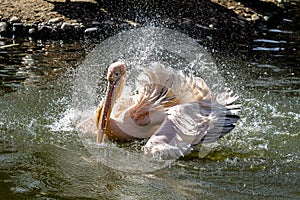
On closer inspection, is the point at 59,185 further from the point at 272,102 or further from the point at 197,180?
the point at 272,102

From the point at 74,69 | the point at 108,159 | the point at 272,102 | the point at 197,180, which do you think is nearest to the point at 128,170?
the point at 108,159

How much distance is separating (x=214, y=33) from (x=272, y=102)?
3.24 metres

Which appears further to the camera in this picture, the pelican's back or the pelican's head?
the pelican's back

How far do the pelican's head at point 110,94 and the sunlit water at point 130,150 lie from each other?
9.0 inches

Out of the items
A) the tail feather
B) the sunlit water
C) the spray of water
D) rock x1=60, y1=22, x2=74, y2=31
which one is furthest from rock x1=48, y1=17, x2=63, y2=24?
the tail feather

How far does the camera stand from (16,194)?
131 inches

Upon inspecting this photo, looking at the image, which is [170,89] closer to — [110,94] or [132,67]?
[110,94]

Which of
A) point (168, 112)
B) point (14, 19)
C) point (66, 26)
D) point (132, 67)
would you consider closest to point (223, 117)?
point (168, 112)

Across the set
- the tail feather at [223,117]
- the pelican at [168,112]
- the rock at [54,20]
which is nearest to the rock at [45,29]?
the rock at [54,20]

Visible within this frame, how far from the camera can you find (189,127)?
13.2ft

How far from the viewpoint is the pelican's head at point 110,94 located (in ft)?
13.3

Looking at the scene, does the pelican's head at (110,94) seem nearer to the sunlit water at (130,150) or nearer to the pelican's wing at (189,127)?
the sunlit water at (130,150)

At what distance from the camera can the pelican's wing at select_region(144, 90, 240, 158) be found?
12.8 ft

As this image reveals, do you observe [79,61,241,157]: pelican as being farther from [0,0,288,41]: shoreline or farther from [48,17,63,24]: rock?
[48,17,63,24]: rock
